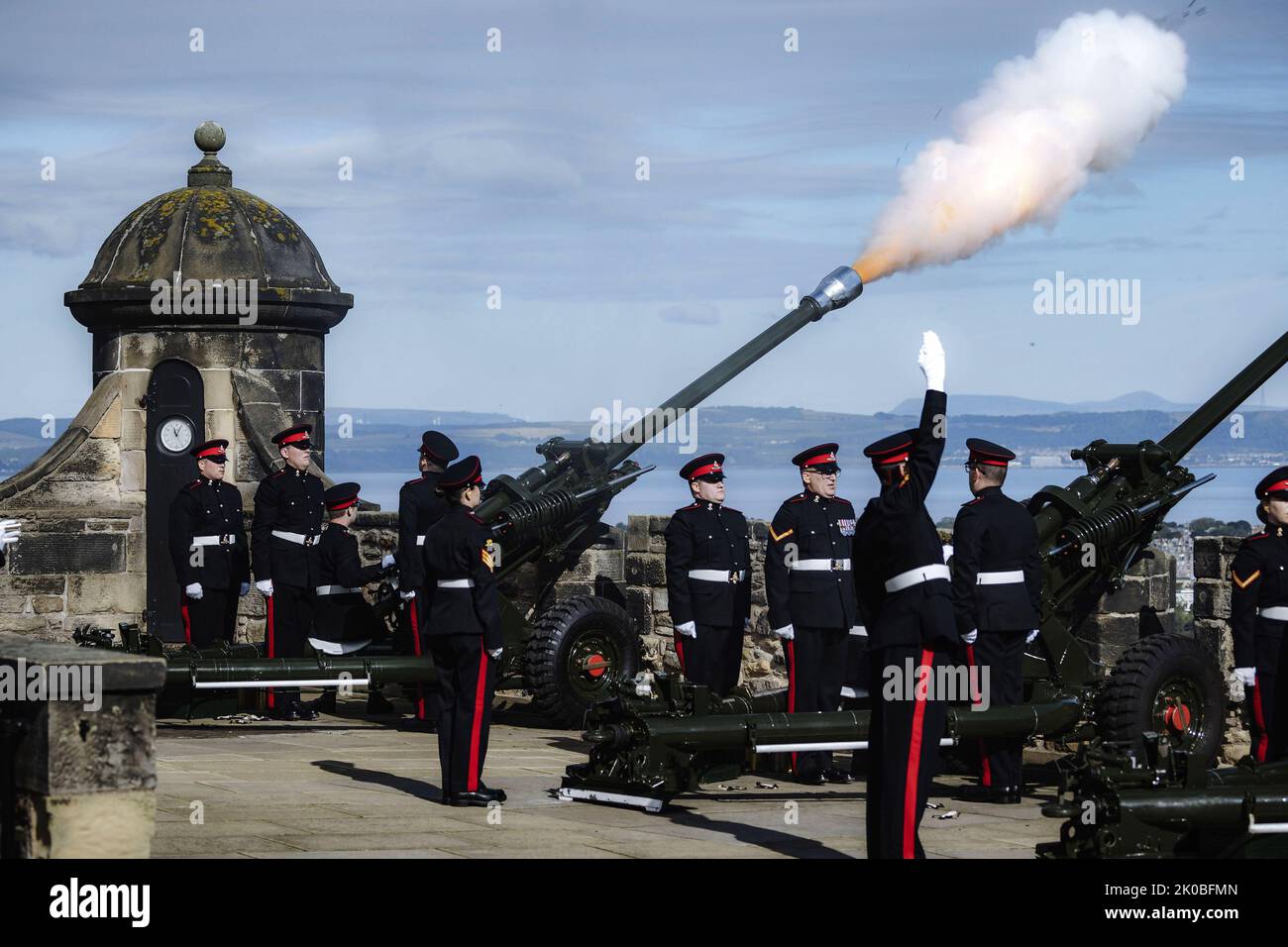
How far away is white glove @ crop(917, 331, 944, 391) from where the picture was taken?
7125 mm

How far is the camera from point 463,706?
8.99 metres

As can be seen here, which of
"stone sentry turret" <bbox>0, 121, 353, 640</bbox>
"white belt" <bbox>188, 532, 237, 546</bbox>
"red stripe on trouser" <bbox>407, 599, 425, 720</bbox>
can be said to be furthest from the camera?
"stone sentry turret" <bbox>0, 121, 353, 640</bbox>

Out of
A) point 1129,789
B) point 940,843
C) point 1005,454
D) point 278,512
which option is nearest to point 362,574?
point 278,512

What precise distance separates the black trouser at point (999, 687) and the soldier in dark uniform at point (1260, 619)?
101cm

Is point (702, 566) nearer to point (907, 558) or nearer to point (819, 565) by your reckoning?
point (819, 565)

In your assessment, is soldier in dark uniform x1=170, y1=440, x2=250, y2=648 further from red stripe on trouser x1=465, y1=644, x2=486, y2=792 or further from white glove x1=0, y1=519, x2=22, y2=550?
red stripe on trouser x1=465, y1=644, x2=486, y2=792

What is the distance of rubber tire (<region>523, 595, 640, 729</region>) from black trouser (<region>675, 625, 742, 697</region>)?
102cm

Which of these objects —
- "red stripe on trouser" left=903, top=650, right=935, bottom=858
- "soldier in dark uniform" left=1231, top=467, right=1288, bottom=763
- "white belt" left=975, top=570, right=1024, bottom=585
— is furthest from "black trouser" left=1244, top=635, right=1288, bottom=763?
"red stripe on trouser" left=903, top=650, right=935, bottom=858

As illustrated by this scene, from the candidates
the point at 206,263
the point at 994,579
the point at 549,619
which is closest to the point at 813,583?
the point at 994,579

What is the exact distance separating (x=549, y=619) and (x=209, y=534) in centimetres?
253

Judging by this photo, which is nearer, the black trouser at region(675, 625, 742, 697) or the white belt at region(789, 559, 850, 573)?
the white belt at region(789, 559, 850, 573)

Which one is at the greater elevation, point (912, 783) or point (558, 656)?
point (558, 656)
